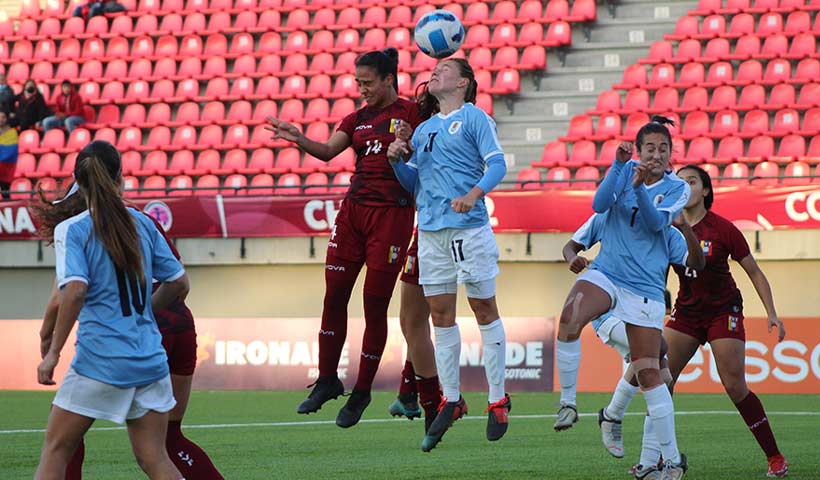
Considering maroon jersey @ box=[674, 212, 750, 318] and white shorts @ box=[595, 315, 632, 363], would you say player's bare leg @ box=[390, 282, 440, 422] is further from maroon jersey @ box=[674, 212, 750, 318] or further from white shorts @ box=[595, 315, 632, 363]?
maroon jersey @ box=[674, 212, 750, 318]

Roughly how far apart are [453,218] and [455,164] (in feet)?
1.09

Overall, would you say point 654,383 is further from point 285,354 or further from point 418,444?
point 285,354

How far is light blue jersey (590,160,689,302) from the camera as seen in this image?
7934mm

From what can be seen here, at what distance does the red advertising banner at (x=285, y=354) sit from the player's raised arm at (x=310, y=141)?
975 centimetres

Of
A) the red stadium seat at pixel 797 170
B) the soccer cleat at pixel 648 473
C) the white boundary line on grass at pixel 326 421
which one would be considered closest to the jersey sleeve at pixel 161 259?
the soccer cleat at pixel 648 473

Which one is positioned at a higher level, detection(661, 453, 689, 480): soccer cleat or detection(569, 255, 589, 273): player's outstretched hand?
detection(569, 255, 589, 273): player's outstretched hand

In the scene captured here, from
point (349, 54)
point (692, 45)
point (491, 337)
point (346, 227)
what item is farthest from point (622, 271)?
point (349, 54)

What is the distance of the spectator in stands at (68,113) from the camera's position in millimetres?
25188

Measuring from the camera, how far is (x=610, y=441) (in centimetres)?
883

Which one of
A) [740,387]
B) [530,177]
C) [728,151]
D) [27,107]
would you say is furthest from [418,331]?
[27,107]

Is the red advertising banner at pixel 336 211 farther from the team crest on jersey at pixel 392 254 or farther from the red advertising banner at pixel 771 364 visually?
the team crest on jersey at pixel 392 254

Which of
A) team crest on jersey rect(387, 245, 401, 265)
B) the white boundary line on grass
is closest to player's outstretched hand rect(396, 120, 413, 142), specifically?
team crest on jersey rect(387, 245, 401, 265)

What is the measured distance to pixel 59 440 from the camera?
18.5 feet

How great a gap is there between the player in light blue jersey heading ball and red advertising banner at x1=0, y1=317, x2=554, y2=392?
10087 mm
